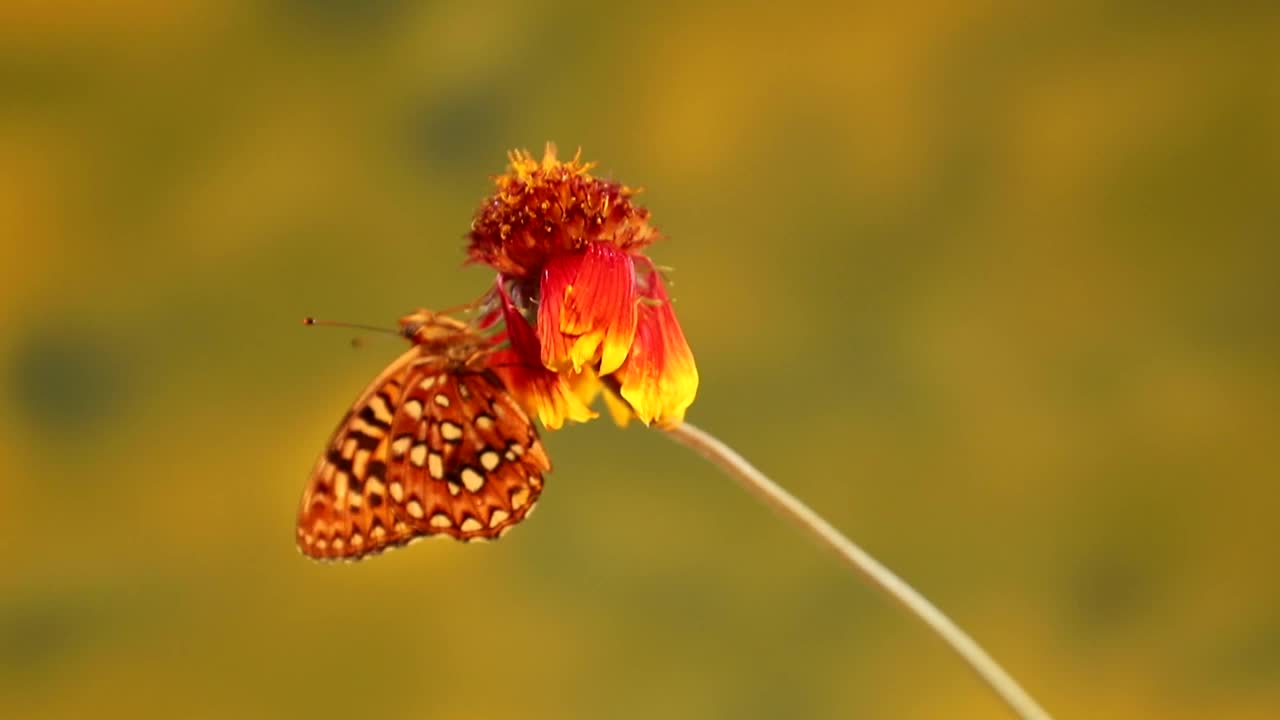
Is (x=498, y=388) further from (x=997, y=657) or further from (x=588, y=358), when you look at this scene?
(x=997, y=657)

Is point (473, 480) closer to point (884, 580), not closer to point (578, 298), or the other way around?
point (578, 298)

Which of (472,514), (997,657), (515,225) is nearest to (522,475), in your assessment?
(472,514)

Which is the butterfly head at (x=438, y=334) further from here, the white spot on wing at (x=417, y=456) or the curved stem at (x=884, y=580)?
the curved stem at (x=884, y=580)

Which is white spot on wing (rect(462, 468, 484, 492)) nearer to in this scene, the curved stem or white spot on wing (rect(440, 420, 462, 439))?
white spot on wing (rect(440, 420, 462, 439))

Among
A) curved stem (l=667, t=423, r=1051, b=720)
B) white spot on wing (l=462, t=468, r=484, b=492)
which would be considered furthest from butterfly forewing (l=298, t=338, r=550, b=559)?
curved stem (l=667, t=423, r=1051, b=720)

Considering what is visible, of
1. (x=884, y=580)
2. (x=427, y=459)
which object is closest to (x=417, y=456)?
(x=427, y=459)
